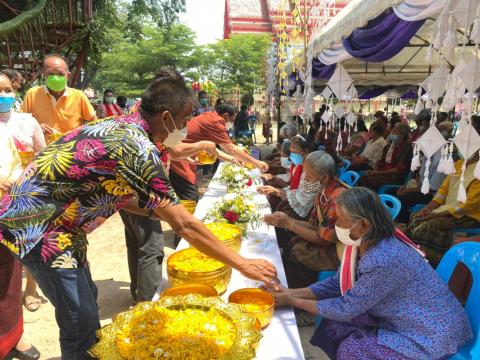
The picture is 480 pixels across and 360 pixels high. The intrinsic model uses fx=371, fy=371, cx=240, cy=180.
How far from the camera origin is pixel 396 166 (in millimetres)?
5805

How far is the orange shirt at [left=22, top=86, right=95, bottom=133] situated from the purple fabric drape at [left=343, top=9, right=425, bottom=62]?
3.03 m

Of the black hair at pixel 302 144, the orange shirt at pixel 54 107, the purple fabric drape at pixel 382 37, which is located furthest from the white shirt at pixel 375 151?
the orange shirt at pixel 54 107

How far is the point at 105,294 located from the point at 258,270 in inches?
89.7

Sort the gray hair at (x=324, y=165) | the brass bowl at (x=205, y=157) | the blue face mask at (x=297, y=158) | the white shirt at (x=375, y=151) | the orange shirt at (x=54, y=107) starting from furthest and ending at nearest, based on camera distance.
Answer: the white shirt at (x=375, y=151) → the blue face mask at (x=297, y=158) → the brass bowl at (x=205, y=157) → the orange shirt at (x=54, y=107) → the gray hair at (x=324, y=165)

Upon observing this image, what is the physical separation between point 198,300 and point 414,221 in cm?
297

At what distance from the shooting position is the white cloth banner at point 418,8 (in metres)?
2.79

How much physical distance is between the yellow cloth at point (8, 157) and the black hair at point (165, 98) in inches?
53.6

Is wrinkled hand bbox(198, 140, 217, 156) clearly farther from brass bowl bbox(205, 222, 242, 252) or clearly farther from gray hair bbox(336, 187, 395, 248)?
gray hair bbox(336, 187, 395, 248)

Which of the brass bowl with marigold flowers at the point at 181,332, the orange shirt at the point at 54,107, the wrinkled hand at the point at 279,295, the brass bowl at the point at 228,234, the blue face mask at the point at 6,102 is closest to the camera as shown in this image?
the brass bowl with marigold flowers at the point at 181,332

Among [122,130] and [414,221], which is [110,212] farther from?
[414,221]

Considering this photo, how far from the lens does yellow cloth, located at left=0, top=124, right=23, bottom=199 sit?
→ 234cm

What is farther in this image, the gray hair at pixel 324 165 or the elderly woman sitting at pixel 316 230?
the gray hair at pixel 324 165

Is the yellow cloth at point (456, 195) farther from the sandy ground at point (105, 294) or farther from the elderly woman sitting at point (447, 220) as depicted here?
the sandy ground at point (105, 294)

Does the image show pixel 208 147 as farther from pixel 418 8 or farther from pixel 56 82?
pixel 418 8
